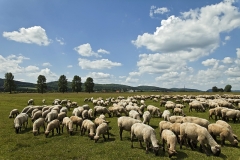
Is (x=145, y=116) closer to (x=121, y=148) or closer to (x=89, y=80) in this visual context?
(x=121, y=148)

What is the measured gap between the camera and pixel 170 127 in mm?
18156

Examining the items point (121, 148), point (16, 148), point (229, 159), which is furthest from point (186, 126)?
point (16, 148)

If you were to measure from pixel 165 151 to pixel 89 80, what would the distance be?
130628 millimetres

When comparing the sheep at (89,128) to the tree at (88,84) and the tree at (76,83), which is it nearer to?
the tree at (88,84)

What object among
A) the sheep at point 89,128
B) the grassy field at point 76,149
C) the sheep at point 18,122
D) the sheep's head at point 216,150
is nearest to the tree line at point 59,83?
the sheep at point 18,122

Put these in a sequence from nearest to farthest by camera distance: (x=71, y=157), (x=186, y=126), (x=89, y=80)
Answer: (x=71, y=157)
(x=186, y=126)
(x=89, y=80)

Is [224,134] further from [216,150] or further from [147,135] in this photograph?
[147,135]

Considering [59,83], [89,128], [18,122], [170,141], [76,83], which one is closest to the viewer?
[170,141]

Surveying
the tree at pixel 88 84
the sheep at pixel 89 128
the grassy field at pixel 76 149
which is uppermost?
the tree at pixel 88 84

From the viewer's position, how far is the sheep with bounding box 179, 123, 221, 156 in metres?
14.7

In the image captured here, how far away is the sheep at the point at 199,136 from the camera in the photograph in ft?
48.3

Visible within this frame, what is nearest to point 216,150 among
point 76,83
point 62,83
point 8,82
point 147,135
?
point 147,135

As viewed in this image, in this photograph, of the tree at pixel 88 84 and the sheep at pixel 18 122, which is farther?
the tree at pixel 88 84

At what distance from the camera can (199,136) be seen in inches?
604
